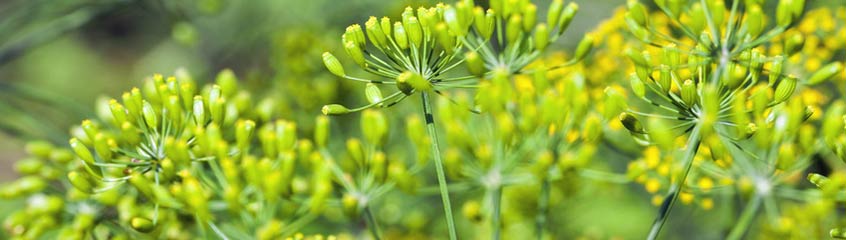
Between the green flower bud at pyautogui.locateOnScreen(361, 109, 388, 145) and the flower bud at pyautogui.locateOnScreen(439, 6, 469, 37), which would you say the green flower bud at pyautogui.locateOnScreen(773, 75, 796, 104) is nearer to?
the flower bud at pyautogui.locateOnScreen(439, 6, 469, 37)

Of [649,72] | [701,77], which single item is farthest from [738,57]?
[649,72]

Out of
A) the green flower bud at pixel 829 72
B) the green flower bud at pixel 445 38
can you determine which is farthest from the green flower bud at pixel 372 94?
the green flower bud at pixel 829 72

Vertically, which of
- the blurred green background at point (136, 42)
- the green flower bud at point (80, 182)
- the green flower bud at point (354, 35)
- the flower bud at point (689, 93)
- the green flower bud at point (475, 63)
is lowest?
the flower bud at point (689, 93)

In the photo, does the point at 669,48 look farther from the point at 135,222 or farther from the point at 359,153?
the point at 135,222

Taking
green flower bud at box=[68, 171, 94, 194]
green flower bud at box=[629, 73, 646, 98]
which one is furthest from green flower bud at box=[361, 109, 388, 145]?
green flower bud at box=[68, 171, 94, 194]

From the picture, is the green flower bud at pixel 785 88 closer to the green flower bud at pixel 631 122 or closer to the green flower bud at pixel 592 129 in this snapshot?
the green flower bud at pixel 631 122

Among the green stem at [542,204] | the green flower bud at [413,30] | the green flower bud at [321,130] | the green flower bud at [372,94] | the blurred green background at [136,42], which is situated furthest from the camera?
the blurred green background at [136,42]

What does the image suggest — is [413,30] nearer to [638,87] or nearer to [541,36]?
[541,36]
